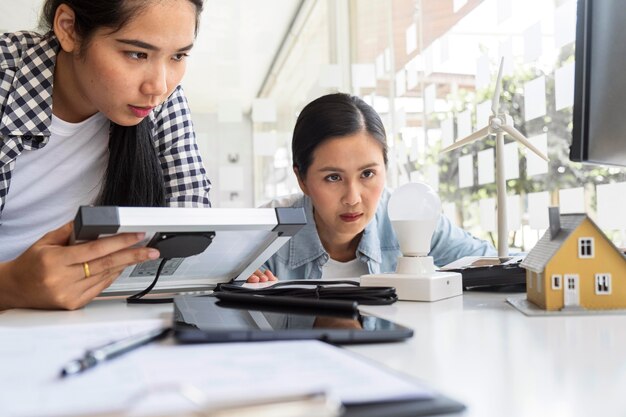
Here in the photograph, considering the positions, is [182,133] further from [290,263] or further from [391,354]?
[391,354]

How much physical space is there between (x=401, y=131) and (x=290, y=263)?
5.58ft

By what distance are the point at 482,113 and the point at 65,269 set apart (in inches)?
73.3

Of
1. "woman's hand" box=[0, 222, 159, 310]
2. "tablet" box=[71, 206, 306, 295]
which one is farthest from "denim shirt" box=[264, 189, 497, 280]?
"woman's hand" box=[0, 222, 159, 310]

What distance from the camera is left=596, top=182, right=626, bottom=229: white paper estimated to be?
160 cm

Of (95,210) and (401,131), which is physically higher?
(401,131)

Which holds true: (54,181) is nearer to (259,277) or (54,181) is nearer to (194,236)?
(259,277)

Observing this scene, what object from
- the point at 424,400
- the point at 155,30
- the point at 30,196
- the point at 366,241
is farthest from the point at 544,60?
the point at 424,400

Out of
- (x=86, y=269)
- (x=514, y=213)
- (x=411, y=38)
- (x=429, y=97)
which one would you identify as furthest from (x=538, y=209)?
(x=86, y=269)

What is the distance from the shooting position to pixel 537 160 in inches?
76.4

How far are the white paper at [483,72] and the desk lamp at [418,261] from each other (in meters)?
1.47

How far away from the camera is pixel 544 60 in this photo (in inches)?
74.4

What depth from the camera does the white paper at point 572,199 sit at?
68.9 inches

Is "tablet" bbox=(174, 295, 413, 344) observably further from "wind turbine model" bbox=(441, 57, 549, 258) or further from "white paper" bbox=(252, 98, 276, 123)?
"white paper" bbox=(252, 98, 276, 123)

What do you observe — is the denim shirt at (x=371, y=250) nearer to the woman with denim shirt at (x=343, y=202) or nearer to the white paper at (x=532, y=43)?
the woman with denim shirt at (x=343, y=202)
